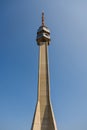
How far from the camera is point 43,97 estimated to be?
104 feet

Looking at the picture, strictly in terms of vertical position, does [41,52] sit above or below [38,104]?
above

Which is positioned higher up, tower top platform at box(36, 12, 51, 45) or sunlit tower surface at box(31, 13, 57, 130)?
tower top platform at box(36, 12, 51, 45)

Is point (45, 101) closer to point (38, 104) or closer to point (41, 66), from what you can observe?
point (38, 104)

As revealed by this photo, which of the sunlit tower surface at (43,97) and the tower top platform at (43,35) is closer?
the sunlit tower surface at (43,97)

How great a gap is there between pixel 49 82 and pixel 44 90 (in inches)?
70.2

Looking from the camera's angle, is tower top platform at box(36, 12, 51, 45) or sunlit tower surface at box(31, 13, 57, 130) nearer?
sunlit tower surface at box(31, 13, 57, 130)

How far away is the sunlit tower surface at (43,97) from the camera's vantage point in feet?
96.6

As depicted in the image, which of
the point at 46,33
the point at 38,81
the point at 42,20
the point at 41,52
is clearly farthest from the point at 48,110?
the point at 42,20

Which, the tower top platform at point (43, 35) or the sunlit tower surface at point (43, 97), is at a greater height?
the tower top platform at point (43, 35)

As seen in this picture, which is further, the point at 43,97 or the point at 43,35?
the point at 43,35

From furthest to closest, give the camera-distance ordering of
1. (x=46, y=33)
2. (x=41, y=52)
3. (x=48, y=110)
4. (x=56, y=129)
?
(x=46, y=33) < (x=41, y=52) < (x=48, y=110) < (x=56, y=129)

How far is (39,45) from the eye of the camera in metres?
38.4

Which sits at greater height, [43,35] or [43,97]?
[43,35]

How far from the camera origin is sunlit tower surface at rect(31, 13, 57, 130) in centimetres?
2944
